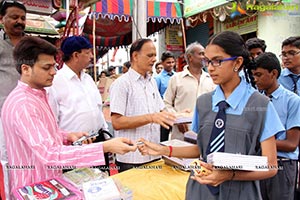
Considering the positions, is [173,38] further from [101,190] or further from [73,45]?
[101,190]

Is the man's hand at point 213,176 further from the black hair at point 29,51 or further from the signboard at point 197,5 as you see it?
the signboard at point 197,5

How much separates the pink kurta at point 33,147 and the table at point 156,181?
16.7 inches

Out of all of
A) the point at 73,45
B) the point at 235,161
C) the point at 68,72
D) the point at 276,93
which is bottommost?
the point at 235,161

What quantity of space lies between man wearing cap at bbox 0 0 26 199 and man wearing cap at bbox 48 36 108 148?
13.1 inches

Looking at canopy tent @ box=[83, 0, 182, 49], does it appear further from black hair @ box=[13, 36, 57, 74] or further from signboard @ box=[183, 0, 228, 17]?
black hair @ box=[13, 36, 57, 74]

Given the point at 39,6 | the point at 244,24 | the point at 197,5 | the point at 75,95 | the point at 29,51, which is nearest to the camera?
the point at 29,51

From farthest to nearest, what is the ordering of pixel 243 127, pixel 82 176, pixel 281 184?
pixel 281 184 < pixel 82 176 < pixel 243 127

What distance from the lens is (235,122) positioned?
1.20 metres

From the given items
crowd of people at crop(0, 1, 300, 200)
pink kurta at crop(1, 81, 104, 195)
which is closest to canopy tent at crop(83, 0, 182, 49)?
crowd of people at crop(0, 1, 300, 200)

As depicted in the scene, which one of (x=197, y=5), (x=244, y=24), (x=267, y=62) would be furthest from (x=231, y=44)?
(x=244, y=24)

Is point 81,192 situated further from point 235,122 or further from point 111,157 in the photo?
point 111,157

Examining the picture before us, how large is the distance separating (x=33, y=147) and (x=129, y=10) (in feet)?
19.4

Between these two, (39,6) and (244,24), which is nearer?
(39,6)

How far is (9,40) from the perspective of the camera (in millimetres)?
2344
